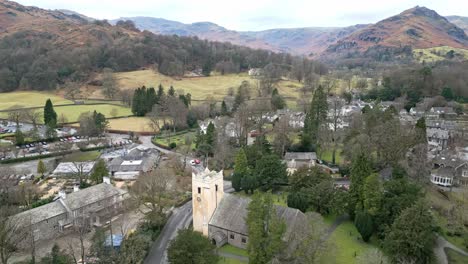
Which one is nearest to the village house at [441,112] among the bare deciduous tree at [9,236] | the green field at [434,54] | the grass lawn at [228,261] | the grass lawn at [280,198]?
the grass lawn at [280,198]

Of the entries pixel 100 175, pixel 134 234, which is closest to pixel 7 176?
pixel 100 175

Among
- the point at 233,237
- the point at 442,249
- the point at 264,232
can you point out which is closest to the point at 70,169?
the point at 233,237

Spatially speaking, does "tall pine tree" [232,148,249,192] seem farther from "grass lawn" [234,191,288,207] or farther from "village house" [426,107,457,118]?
"village house" [426,107,457,118]

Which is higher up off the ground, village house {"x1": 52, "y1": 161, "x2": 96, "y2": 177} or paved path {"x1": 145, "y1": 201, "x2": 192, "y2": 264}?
village house {"x1": 52, "y1": 161, "x2": 96, "y2": 177}

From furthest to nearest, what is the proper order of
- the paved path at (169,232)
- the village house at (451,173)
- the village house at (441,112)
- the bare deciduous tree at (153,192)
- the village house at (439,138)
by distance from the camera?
the village house at (441,112)
the village house at (439,138)
the village house at (451,173)
the bare deciduous tree at (153,192)
the paved path at (169,232)

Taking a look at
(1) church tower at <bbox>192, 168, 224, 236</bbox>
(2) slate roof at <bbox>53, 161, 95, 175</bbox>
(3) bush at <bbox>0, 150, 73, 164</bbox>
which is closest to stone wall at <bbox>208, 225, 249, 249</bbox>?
(1) church tower at <bbox>192, 168, 224, 236</bbox>

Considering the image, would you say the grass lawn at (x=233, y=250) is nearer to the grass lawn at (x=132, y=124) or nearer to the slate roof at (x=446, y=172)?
the slate roof at (x=446, y=172)
